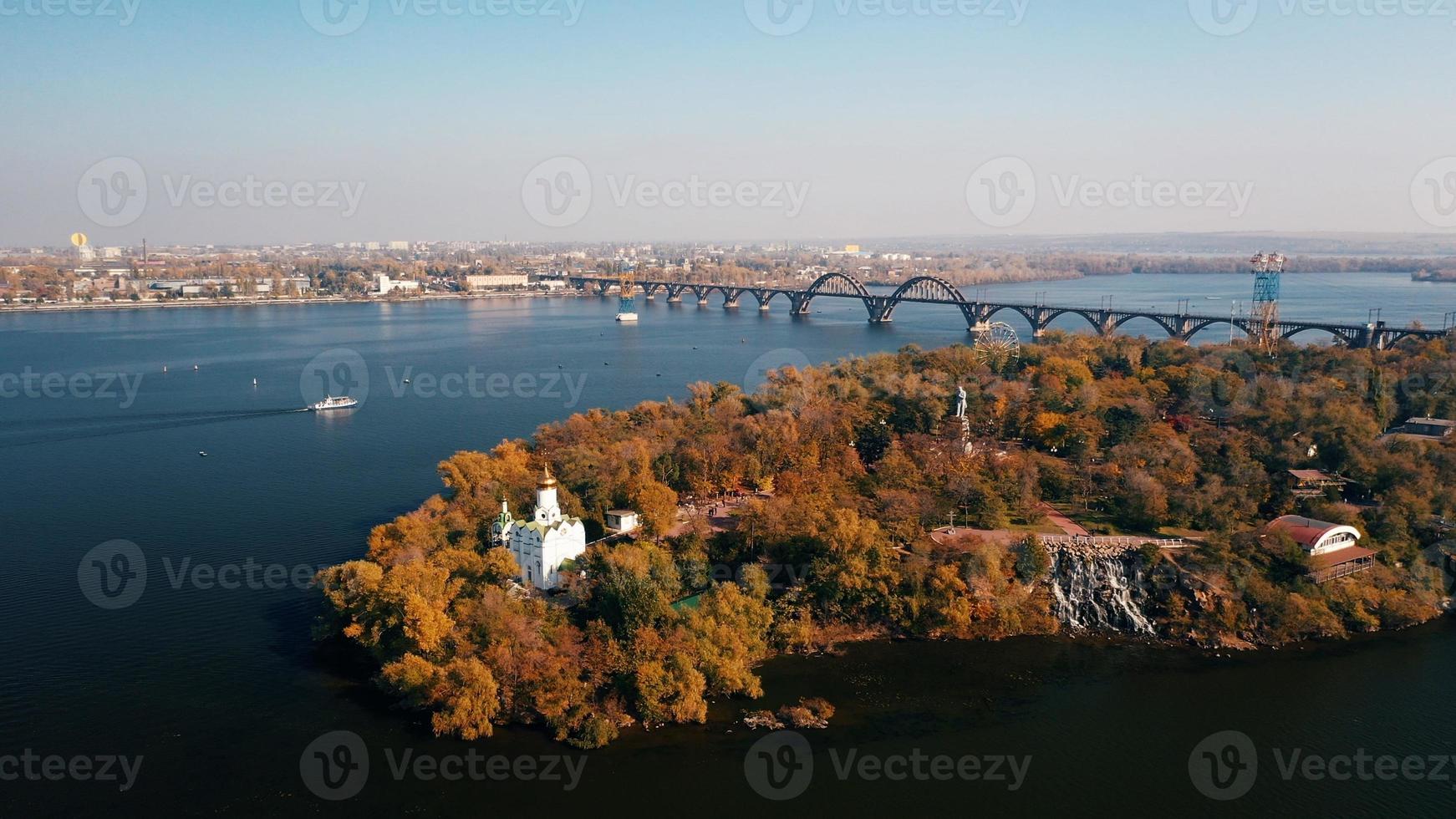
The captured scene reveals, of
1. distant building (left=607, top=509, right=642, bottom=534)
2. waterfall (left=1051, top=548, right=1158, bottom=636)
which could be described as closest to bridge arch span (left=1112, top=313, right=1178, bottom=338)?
waterfall (left=1051, top=548, right=1158, bottom=636)

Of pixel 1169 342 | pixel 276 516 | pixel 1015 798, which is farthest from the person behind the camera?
pixel 1169 342

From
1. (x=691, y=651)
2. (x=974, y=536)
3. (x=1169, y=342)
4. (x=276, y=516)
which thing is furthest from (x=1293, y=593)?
(x=276, y=516)

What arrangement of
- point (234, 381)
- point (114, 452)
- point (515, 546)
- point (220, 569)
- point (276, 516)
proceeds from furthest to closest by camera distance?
point (234, 381) → point (114, 452) → point (276, 516) → point (220, 569) → point (515, 546)

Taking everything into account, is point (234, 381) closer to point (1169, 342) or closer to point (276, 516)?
point (276, 516)

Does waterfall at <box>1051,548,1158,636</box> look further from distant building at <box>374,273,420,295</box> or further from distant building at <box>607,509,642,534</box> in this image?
distant building at <box>374,273,420,295</box>

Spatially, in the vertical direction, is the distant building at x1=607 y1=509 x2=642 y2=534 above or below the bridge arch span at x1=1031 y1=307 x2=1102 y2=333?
below

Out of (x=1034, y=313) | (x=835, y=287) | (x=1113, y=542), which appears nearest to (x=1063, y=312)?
(x=1034, y=313)

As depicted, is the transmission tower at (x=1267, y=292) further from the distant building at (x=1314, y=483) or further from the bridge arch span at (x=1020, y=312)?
the distant building at (x=1314, y=483)
